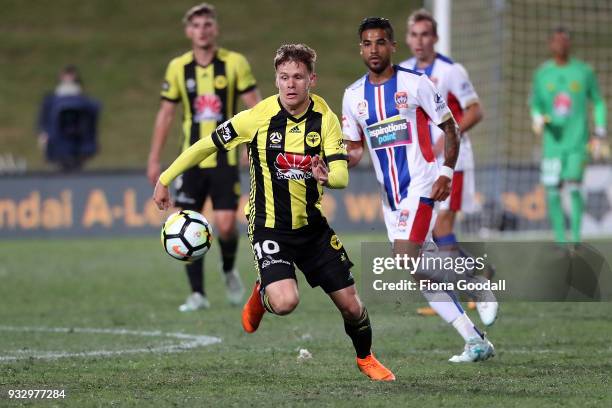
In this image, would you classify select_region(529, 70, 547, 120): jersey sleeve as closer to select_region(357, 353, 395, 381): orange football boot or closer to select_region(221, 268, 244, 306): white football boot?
select_region(221, 268, 244, 306): white football boot

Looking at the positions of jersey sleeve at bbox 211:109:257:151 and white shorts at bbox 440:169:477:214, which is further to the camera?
white shorts at bbox 440:169:477:214

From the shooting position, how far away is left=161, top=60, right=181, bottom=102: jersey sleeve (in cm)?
1068

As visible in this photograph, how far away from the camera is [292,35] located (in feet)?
130

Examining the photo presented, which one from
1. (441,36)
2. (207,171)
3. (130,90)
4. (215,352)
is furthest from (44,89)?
(215,352)

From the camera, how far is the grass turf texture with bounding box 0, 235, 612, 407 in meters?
6.04

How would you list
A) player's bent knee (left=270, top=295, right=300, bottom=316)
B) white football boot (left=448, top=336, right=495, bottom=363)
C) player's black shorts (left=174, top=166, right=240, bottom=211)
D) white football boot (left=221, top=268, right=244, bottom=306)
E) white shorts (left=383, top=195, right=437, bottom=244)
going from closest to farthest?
player's bent knee (left=270, top=295, right=300, bottom=316) < white football boot (left=448, top=336, right=495, bottom=363) < white shorts (left=383, top=195, right=437, bottom=244) < player's black shorts (left=174, top=166, right=240, bottom=211) < white football boot (left=221, top=268, right=244, bottom=306)

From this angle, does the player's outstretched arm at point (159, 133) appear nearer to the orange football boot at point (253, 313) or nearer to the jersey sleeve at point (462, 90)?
the jersey sleeve at point (462, 90)

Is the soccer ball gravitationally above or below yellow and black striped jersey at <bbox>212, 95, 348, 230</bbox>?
below

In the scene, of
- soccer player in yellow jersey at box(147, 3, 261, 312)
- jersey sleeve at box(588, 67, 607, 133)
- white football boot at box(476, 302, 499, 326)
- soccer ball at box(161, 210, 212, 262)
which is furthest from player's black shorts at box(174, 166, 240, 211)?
jersey sleeve at box(588, 67, 607, 133)

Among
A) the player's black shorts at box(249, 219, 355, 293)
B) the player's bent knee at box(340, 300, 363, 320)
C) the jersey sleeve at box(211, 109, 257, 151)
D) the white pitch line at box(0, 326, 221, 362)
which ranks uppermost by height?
the jersey sleeve at box(211, 109, 257, 151)

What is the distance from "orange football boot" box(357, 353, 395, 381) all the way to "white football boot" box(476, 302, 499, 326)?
1773 mm

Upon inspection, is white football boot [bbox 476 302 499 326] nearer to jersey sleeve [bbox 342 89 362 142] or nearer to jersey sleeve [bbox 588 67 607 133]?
jersey sleeve [bbox 342 89 362 142]

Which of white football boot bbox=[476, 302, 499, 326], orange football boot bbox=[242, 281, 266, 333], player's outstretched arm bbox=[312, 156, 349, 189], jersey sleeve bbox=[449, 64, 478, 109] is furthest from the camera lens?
jersey sleeve bbox=[449, 64, 478, 109]

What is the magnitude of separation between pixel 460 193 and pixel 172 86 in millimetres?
2683
